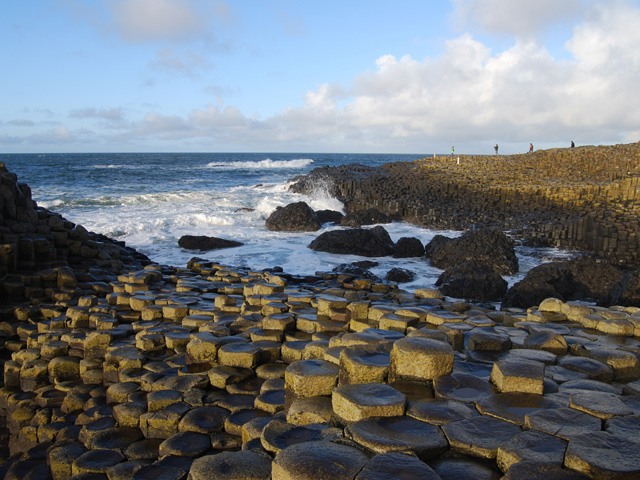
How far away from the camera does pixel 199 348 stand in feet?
14.6

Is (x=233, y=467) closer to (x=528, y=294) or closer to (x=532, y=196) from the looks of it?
(x=528, y=294)

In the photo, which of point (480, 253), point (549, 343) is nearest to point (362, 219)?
point (480, 253)

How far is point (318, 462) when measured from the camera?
2213mm

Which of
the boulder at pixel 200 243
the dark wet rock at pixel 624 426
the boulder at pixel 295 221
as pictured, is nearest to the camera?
the dark wet rock at pixel 624 426

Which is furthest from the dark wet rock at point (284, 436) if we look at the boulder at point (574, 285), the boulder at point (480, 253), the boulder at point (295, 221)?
the boulder at point (295, 221)

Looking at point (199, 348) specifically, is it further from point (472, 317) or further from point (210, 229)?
point (210, 229)

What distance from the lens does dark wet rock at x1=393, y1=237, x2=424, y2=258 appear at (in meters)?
12.9

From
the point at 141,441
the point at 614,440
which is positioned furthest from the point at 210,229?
the point at 614,440

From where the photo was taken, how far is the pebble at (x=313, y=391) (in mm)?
2416

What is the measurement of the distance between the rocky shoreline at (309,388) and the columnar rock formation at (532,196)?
32.2 ft

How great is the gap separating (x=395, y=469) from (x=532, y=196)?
20.7 meters

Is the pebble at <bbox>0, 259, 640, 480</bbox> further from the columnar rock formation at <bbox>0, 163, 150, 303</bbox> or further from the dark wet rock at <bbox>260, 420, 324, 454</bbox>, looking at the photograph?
the columnar rock formation at <bbox>0, 163, 150, 303</bbox>

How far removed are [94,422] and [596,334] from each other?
16.6 ft

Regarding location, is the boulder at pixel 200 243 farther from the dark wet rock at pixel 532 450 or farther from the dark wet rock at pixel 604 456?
the dark wet rock at pixel 604 456
